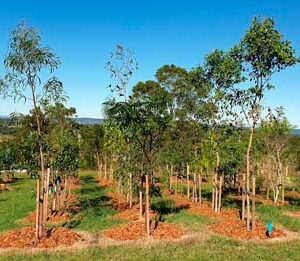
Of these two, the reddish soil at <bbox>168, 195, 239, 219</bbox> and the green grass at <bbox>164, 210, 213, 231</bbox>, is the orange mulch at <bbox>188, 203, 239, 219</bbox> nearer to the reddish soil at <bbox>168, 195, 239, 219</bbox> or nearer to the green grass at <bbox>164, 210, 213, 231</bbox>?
the reddish soil at <bbox>168, 195, 239, 219</bbox>

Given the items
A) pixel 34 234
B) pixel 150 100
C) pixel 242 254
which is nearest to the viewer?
pixel 242 254

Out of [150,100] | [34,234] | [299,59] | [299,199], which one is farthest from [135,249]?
[299,199]

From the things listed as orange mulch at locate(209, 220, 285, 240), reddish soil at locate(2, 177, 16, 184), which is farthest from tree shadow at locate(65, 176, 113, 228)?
reddish soil at locate(2, 177, 16, 184)

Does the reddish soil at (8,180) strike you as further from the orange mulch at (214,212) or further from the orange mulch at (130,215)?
the orange mulch at (214,212)

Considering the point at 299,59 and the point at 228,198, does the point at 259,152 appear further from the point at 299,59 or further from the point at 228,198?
the point at 299,59

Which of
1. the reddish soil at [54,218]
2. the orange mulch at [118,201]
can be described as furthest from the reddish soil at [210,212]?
the reddish soil at [54,218]

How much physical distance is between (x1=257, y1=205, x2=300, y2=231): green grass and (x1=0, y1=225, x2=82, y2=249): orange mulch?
12637 mm

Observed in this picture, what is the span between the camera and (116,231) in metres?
23.0

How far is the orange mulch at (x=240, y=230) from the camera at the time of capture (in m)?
22.8

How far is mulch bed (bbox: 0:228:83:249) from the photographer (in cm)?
2009

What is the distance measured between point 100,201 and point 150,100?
16.9 metres

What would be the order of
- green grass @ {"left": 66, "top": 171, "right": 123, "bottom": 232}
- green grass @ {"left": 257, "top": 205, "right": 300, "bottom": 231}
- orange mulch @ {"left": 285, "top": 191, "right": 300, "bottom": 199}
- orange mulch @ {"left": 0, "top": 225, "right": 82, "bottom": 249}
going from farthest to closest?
orange mulch @ {"left": 285, "top": 191, "right": 300, "bottom": 199}
green grass @ {"left": 257, "top": 205, "right": 300, "bottom": 231}
green grass @ {"left": 66, "top": 171, "right": 123, "bottom": 232}
orange mulch @ {"left": 0, "top": 225, "right": 82, "bottom": 249}

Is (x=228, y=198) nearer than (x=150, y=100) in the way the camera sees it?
No

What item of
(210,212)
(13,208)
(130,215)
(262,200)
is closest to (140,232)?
(130,215)
